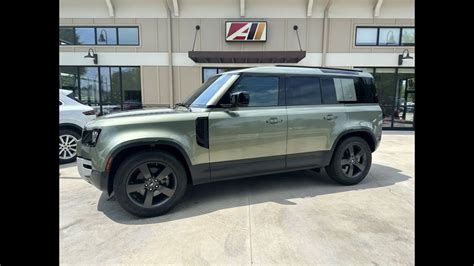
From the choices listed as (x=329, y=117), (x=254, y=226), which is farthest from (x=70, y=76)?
(x=254, y=226)

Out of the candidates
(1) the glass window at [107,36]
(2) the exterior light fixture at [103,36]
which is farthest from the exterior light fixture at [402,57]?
(2) the exterior light fixture at [103,36]

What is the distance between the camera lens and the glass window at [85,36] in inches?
436

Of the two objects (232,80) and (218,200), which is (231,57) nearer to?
(232,80)

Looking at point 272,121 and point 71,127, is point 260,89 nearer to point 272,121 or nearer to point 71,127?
point 272,121

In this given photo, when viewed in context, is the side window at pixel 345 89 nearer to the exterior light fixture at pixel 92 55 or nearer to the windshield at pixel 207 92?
the windshield at pixel 207 92

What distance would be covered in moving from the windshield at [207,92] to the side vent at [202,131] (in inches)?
11.6

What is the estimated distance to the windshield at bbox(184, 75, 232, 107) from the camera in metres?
3.75

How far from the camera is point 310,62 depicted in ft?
35.7

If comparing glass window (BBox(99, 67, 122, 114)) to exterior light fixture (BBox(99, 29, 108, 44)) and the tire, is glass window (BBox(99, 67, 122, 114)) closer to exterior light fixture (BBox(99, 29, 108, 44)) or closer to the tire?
exterior light fixture (BBox(99, 29, 108, 44))

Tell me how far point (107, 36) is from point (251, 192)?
10435 mm

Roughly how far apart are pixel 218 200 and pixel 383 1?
37.4 ft

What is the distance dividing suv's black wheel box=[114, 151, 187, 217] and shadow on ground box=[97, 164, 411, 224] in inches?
6.5

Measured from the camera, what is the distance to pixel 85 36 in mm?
11102
